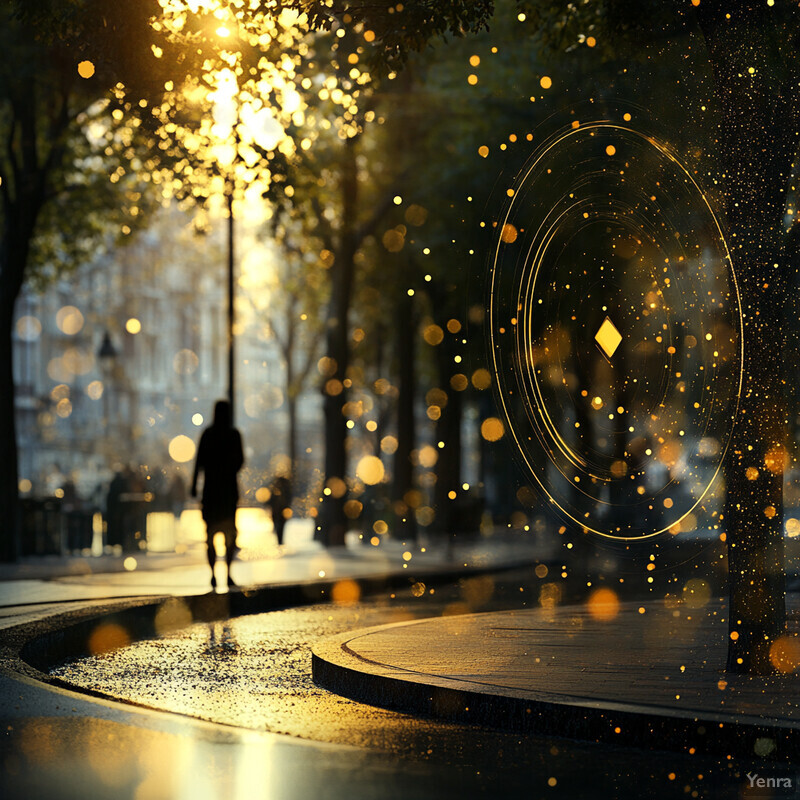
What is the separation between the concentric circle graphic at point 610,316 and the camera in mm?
16625

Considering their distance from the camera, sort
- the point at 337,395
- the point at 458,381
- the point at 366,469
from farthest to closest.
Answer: the point at 366,469, the point at 458,381, the point at 337,395

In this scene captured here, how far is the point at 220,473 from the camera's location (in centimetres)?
1503

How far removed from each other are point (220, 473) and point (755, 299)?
781 cm

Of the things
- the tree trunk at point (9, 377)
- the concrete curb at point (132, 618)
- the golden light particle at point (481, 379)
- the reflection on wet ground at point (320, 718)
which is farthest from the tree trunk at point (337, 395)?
the reflection on wet ground at point (320, 718)

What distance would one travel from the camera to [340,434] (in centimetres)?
2727

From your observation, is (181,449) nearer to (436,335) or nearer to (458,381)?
(458,381)

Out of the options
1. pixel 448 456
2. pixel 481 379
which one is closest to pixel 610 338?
pixel 448 456

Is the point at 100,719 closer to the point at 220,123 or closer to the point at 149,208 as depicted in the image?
the point at 220,123

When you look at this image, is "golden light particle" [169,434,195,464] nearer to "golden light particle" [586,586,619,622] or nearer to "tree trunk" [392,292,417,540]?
"tree trunk" [392,292,417,540]

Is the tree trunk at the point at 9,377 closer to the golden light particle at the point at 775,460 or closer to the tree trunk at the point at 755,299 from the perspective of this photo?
the tree trunk at the point at 755,299

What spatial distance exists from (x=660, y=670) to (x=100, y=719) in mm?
3307

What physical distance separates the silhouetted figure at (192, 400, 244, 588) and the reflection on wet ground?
2631mm

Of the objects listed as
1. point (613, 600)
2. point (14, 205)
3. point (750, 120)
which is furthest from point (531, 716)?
point (14, 205)

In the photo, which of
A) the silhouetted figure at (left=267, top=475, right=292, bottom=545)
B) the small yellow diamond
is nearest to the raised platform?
the small yellow diamond
